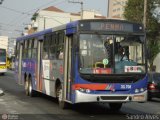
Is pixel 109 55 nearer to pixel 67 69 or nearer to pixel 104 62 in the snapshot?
pixel 104 62

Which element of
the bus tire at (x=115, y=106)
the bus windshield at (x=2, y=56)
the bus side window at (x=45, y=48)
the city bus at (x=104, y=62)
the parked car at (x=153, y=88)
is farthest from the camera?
the bus windshield at (x=2, y=56)

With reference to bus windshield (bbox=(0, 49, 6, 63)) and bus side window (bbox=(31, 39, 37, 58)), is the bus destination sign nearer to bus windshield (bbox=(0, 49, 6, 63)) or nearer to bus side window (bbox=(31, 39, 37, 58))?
bus side window (bbox=(31, 39, 37, 58))

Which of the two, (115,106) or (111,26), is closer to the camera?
(111,26)

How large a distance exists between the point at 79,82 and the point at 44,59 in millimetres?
4928

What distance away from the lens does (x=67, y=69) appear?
1555 centimetres

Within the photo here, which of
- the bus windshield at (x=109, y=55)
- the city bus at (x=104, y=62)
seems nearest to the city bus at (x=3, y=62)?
the city bus at (x=104, y=62)

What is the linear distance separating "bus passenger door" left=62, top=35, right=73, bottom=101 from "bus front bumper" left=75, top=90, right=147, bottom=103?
91cm

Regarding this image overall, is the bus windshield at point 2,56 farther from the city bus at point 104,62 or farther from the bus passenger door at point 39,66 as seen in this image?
the city bus at point 104,62

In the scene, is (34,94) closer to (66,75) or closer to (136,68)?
(66,75)

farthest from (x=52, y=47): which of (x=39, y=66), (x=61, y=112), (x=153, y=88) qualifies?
(x=153, y=88)

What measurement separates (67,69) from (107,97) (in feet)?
6.01

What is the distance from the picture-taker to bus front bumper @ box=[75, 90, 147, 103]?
14.3 metres

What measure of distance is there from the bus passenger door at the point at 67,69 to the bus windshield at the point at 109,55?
92cm

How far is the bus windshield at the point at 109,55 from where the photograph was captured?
14.4 meters
